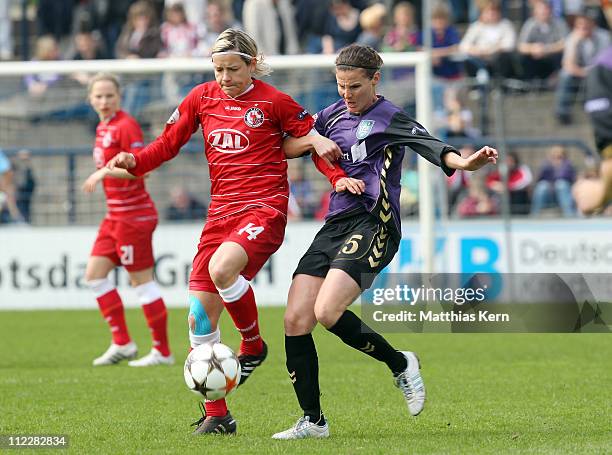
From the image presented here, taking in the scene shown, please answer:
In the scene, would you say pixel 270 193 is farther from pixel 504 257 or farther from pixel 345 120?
pixel 504 257

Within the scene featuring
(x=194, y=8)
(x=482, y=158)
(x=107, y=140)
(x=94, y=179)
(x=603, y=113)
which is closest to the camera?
(x=603, y=113)

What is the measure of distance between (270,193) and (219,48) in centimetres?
89

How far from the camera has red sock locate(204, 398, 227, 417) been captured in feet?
22.9

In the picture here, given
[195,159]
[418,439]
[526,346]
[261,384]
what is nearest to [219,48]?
[418,439]

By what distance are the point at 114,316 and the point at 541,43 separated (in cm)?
1000

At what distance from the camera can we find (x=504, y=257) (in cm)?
1644

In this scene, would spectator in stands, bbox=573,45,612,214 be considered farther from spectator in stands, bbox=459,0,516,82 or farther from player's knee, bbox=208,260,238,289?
spectator in stands, bbox=459,0,516,82

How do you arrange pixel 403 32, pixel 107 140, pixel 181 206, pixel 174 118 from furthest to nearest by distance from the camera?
pixel 403 32
pixel 181 206
pixel 107 140
pixel 174 118

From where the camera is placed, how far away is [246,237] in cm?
709

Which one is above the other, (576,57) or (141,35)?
(141,35)

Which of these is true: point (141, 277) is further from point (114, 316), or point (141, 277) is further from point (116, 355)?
point (116, 355)

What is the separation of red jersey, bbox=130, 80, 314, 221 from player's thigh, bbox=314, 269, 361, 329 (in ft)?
2.33

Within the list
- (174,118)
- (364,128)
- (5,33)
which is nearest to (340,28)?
(5,33)

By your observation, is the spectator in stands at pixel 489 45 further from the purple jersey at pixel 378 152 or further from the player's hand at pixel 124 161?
the player's hand at pixel 124 161
